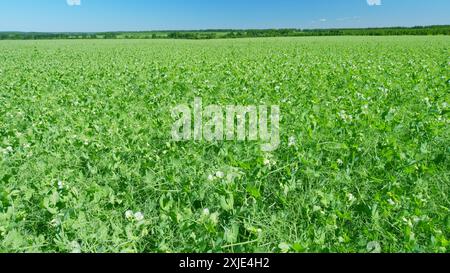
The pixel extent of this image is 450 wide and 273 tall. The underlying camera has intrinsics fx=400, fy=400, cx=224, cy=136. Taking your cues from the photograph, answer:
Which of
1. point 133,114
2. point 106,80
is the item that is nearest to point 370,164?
point 133,114

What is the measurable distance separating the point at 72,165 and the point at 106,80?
7231 millimetres

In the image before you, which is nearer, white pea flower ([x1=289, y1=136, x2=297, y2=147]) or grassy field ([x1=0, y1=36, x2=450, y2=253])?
grassy field ([x1=0, y1=36, x2=450, y2=253])

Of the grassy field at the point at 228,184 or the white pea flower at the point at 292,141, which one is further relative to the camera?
the white pea flower at the point at 292,141

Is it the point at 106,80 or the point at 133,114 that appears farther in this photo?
the point at 106,80

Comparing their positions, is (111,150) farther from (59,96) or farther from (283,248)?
(59,96)

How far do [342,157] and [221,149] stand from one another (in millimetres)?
1218

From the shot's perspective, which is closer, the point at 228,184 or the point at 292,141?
the point at 228,184

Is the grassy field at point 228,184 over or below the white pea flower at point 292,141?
below

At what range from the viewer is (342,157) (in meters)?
3.94

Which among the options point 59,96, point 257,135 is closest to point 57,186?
point 257,135

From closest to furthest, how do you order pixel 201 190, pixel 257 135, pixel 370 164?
pixel 201 190 → pixel 370 164 → pixel 257 135

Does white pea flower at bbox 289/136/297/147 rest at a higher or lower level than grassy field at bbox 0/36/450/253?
higher
